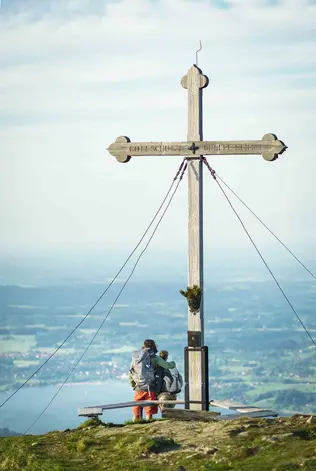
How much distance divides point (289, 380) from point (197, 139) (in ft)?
270

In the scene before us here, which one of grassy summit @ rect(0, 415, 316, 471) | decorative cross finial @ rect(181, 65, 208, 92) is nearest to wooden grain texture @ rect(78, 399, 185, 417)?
grassy summit @ rect(0, 415, 316, 471)

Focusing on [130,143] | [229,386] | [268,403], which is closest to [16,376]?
[229,386]

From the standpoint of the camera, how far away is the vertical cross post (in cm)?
2527

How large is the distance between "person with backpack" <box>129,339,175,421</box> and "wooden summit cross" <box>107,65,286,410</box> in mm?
549

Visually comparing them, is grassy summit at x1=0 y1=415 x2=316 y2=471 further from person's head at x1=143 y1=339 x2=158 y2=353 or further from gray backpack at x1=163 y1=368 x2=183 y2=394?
person's head at x1=143 y1=339 x2=158 y2=353

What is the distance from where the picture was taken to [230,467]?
20250mm

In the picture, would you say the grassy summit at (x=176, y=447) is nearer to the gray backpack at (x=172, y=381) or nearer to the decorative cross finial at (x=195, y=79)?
the gray backpack at (x=172, y=381)

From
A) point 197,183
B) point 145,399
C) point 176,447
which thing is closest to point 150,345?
point 145,399

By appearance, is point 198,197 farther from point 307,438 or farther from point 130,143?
point 307,438

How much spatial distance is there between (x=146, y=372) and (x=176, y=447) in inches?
163

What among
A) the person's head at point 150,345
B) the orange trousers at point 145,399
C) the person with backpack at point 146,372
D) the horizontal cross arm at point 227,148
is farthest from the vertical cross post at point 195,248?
the orange trousers at point 145,399

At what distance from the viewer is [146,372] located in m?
25.5

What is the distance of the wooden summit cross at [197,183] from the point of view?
25281 mm

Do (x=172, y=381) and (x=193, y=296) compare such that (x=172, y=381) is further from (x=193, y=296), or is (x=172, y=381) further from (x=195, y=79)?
(x=195, y=79)
